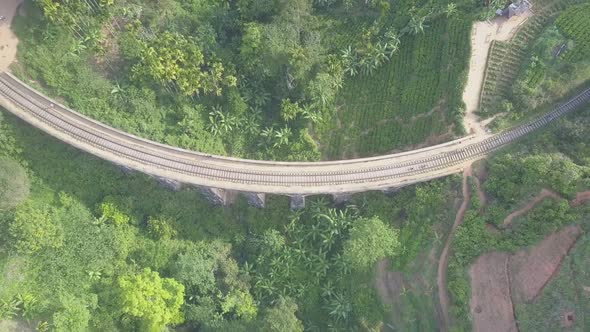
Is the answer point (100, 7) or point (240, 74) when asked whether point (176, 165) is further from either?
point (100, 7)

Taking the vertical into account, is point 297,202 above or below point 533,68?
below

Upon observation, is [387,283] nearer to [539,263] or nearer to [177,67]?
[539,263]

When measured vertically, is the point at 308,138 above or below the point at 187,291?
above

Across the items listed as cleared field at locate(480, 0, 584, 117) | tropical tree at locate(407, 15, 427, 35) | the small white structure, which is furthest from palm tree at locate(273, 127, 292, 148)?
the small white structure

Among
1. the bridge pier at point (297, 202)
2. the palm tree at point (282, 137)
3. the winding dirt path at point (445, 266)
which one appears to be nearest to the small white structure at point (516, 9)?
the winding dirt path at point (445, 266)

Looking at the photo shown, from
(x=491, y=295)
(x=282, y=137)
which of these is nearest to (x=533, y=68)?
(x=491, y=295)

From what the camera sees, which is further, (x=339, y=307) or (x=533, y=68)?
(x=339, y=307)

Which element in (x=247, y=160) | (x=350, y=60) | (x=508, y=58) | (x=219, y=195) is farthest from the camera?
(x=350, y=60)

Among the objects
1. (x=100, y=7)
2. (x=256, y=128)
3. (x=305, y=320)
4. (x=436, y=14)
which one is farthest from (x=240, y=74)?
(x=305, y=320)
